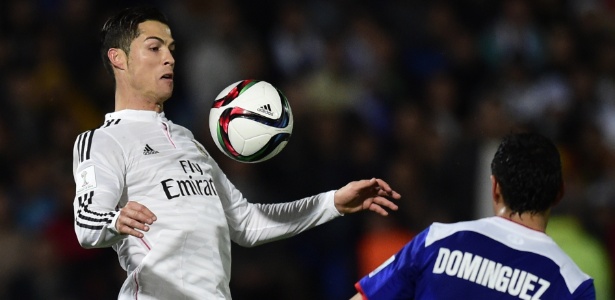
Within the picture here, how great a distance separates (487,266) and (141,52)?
1.76 m

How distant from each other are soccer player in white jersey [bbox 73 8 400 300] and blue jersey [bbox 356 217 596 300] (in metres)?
0.53

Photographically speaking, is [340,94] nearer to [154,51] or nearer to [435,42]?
[435,42]

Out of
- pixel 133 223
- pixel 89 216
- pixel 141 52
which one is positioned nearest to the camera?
pixel 133 223

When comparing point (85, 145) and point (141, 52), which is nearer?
point (85, 145)

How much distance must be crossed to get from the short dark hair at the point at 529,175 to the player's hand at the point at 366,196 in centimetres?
58

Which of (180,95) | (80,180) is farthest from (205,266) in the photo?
(180,95)

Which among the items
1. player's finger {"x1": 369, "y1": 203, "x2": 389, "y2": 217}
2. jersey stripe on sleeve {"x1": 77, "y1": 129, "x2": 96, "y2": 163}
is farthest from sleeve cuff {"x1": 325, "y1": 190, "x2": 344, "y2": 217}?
jersey stripe on sleeve {"x1": 77, "y1": 129, "x2": 96, "y2": 163}

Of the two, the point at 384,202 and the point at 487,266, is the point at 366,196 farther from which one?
the point at 487,266

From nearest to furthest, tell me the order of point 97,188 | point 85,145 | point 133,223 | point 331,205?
point 133,223, point 97,188, point 85,145, point 331,205

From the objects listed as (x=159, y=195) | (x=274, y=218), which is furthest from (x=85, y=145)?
(x=274, y=218)

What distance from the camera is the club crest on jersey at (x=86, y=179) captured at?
4121 mm

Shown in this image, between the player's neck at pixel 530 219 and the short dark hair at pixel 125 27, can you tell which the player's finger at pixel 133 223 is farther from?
the player's neck at pixel 530 219

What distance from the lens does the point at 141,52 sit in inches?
182

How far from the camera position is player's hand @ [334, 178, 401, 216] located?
471 cm
